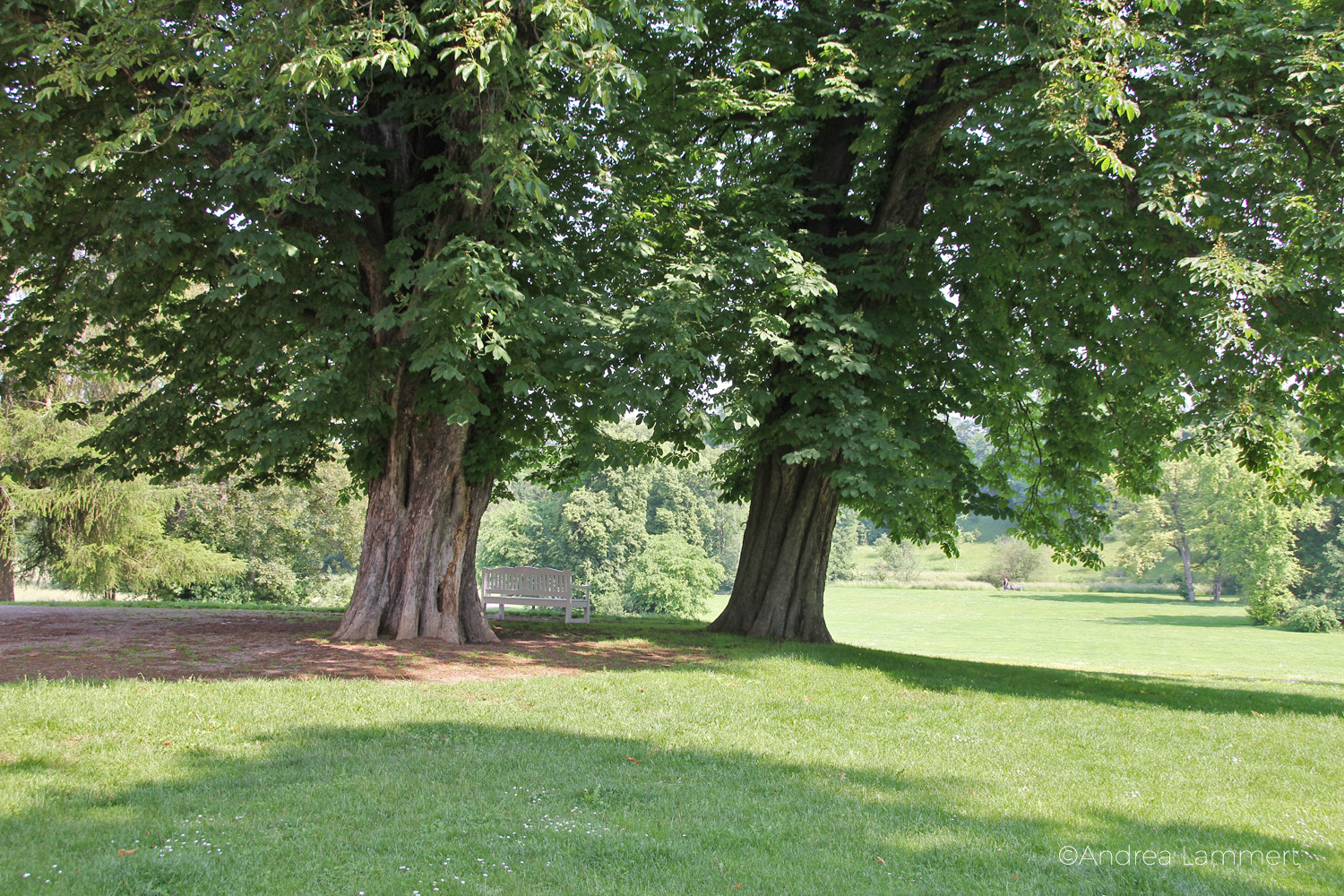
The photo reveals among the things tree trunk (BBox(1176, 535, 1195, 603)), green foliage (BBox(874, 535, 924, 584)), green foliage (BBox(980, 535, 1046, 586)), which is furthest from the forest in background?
green foliage (BBox(874, 535, 924, 584))

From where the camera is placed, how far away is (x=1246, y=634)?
4016 cm

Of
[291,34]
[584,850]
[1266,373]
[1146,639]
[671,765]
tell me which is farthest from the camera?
[1146,639]

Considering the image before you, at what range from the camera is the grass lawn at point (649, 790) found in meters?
3.87

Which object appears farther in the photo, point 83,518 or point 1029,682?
point 83,518

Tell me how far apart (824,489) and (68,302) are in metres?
10.2

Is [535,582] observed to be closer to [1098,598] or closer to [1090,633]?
[1090,633]

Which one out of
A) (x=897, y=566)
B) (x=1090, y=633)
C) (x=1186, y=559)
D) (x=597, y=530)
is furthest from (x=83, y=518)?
(x=897, y=566)

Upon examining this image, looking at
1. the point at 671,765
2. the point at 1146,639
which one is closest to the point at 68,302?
the point at 671,765

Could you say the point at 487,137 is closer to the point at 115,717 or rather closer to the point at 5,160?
the point at 5,160

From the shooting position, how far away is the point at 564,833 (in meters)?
4.29

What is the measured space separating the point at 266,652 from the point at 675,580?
3026 cm

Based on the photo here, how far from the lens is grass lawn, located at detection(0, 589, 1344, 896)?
3867mm

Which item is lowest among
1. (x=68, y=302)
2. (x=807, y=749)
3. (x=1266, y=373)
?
(x=807, y=749)

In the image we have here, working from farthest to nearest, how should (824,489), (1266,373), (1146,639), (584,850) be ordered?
(1146,639) < (824,489) < (1266,373) < (584,850)
